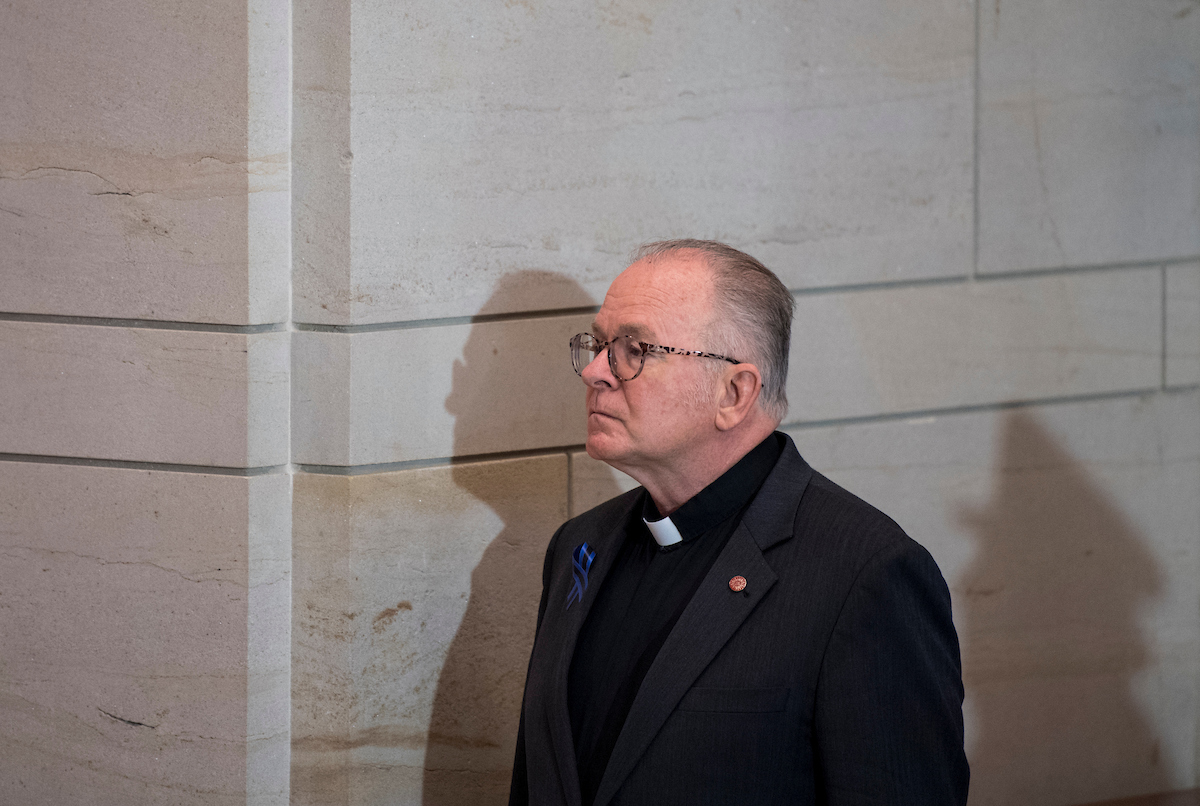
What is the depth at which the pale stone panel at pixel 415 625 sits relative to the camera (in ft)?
10.1

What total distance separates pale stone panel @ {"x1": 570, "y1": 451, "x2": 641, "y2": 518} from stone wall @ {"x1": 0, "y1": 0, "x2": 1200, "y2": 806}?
12mm

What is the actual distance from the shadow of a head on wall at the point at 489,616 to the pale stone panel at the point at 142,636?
1.53 ft

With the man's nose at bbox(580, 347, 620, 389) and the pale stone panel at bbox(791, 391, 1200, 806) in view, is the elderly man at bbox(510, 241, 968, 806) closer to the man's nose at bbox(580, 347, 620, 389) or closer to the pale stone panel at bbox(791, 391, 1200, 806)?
the man's nose at bbox(580, 347, 620, 389)

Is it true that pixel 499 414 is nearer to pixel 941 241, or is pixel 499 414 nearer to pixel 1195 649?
pixel 941 241

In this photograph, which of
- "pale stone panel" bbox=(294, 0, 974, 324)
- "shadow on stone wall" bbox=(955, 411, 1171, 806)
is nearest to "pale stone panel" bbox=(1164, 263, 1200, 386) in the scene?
"shadow on stone wall" bbox=(955, 411, 1171, 806)

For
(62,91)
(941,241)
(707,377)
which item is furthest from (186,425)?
(941,241)

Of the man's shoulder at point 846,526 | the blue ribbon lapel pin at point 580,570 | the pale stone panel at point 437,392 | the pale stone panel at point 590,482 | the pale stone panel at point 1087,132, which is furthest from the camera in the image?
the pale stone panel at point 1087,132

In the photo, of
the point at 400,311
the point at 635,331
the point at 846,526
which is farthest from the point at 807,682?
the point at 400,311

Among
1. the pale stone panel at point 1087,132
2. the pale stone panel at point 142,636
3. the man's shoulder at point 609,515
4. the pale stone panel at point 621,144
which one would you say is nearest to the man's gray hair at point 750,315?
the man's shoulder at point 609,515

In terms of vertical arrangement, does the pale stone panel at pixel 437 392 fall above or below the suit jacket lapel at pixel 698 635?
above

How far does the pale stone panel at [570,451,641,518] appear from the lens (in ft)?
11.0

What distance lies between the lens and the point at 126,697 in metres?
3.10

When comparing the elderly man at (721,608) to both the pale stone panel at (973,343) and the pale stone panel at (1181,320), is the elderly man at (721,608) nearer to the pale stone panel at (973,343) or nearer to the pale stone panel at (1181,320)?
the pale stone panel at (973,343)

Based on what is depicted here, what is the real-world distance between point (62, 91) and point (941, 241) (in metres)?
2.64
